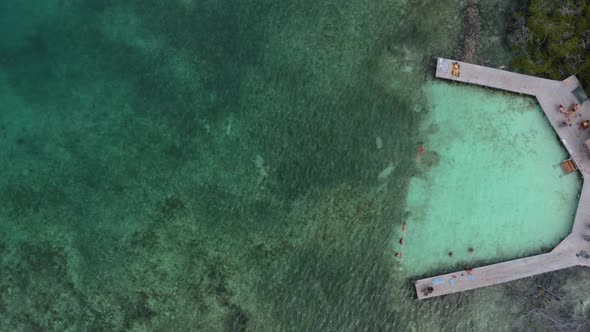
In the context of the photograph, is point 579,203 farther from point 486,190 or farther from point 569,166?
point 486,190

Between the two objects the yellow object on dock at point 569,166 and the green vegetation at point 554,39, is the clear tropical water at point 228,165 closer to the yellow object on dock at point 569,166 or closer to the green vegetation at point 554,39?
the yellow object on dock at point 569,166

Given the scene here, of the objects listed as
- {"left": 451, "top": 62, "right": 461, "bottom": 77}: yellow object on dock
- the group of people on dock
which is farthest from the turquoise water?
{"left": 451, "top": 62, "right": 461, "bottom": 77}: yellow object on dock

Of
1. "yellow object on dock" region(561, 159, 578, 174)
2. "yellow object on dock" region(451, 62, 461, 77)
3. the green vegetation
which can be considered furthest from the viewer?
"yellow object on dock" region(451, 62, 461, 77)

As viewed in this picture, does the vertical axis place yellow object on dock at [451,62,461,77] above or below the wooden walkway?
above

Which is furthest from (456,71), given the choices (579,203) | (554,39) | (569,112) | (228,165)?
(228,165)

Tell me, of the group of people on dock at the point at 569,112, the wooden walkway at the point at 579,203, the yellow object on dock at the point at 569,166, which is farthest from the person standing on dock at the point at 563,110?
the yellow object on dock at the point at 569,166

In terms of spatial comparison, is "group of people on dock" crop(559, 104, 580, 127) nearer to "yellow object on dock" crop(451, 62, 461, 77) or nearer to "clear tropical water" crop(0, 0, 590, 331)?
"clear tropical water" crop(0, 0, 590, 331)

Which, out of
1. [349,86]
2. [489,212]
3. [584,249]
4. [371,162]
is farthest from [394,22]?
[584,249]
